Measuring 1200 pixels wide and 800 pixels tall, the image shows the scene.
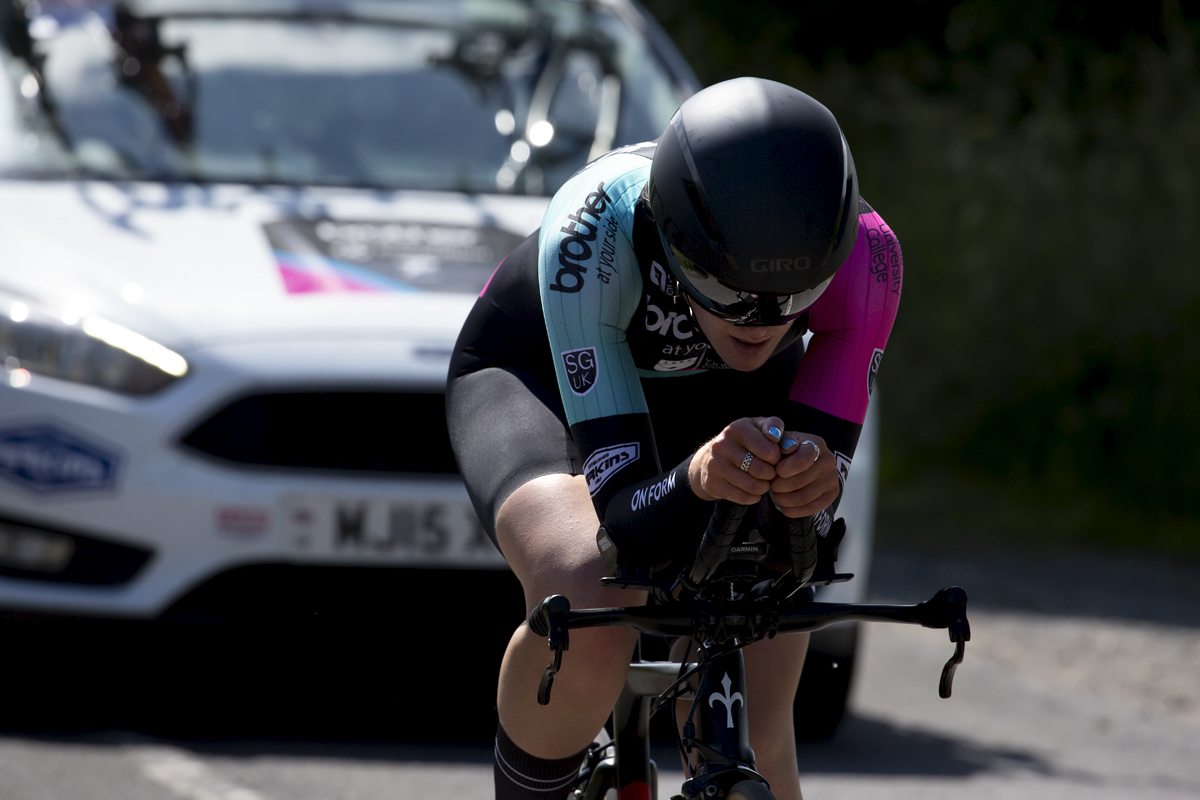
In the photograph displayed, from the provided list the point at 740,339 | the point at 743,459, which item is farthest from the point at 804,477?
the point at 740,339

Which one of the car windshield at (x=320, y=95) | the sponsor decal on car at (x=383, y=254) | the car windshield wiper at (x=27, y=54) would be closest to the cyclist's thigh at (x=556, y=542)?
the sponsor decal on car at (x=383, y=254)

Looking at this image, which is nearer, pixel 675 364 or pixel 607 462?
pixel 607 462

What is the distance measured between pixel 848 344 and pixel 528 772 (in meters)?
0.89

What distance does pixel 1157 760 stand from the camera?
5.25 meters

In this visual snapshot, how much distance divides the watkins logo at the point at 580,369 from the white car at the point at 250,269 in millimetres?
1912

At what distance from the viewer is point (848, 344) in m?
2.72

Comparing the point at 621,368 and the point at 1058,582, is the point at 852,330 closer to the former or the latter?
the point at 621,368

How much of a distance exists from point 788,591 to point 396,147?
354cm

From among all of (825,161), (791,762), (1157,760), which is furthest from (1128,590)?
(825,161)

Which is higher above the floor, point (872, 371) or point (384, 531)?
point (872, 371)

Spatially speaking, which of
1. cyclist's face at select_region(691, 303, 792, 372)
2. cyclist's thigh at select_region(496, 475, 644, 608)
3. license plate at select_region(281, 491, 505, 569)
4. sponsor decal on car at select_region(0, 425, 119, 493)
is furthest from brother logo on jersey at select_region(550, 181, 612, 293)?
sponsor decal on car at select_region(0, 425, 119, 493)

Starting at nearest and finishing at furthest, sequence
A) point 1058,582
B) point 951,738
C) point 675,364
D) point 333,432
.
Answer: point 675,364, point 333,432, point 951,738, point 1058,582

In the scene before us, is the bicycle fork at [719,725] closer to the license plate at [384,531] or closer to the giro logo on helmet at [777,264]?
the giro logo on helmet at [777,264]

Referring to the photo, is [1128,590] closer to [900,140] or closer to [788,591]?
[900,140]
